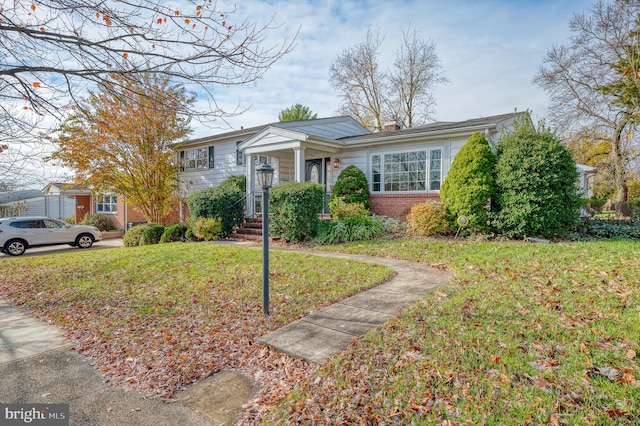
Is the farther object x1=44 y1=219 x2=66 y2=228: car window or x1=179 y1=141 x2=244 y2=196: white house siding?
x1=179 y1=141 x2=244 y2=196: white house siding

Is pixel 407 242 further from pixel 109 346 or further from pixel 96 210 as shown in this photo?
pixel 96 210

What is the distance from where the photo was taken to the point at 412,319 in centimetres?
397

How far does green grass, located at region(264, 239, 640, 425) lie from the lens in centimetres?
240

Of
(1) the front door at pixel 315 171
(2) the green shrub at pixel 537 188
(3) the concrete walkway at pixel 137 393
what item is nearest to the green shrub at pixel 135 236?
(1) the front door at pixel 315 171

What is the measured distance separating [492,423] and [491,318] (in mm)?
1839

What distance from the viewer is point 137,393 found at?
3145 millimetres

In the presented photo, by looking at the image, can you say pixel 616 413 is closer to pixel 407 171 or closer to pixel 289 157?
pixel 407 171

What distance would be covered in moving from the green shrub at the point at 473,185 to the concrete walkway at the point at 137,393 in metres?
4.66

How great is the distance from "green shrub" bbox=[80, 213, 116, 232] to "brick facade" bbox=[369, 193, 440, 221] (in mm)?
17006

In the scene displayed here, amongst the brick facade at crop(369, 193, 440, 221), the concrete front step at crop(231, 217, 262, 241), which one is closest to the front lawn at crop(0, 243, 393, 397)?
the concrete front step at crop(231, 217, 262, 241)

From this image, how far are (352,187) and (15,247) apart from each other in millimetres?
13069

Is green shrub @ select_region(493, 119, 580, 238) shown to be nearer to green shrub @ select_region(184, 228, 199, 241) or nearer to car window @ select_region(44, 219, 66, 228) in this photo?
green shrub @ select_region(184, 228, 199, 241)

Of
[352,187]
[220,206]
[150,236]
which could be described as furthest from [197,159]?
[352,187]

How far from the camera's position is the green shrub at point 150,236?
12.6 m
